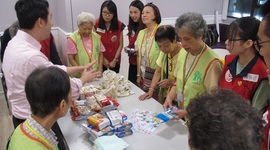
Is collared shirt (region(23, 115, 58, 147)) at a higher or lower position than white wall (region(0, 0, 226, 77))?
lower

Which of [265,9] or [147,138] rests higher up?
[265,9]

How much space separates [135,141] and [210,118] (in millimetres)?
927

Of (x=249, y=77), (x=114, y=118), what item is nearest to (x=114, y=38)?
(x=114, y=118)

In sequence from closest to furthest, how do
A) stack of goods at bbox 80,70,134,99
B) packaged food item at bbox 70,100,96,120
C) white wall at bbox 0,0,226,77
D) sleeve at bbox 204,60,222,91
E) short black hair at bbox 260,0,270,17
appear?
short black hair at bbox 260,0,270,17, sleeve at bbox 204,60,222,91, packaged food item at bbox 70,100,96,120, stack of goods at bbox 80,70,134,99, white wall at bbox 0,0,226,77

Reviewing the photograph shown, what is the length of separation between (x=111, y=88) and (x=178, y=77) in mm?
594

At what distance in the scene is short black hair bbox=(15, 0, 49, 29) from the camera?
1554 millimetres

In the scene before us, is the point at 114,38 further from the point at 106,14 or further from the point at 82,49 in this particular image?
the point at 82,49

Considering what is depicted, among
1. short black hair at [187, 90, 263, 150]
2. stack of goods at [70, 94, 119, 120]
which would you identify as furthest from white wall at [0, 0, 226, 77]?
short black hair at [187, 90, 263, 150]

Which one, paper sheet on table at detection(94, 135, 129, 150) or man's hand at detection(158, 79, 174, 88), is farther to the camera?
man's hand at detection(158, 79, 174, 88)

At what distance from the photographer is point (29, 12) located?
1549 millimetres

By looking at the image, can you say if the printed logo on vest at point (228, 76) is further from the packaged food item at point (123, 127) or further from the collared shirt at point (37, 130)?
the collared shirt at point (37, 130)

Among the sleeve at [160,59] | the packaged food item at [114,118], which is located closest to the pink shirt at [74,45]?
the sleeve at [160,59]

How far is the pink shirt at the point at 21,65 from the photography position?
1423 millimetres

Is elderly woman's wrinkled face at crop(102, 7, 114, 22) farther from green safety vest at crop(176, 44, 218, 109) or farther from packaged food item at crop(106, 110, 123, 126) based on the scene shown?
packaged food item at crop(106, 110, 123, 126)
